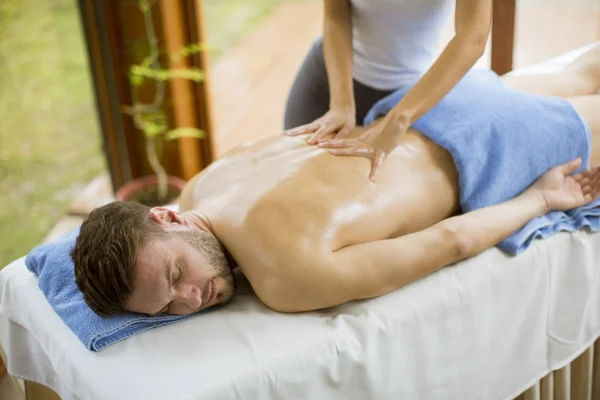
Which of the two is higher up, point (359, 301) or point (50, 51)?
point (50, 51)

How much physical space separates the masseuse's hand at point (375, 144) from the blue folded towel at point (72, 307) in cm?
53

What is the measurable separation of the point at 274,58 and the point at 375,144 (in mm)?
2377

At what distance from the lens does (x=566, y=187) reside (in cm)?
161

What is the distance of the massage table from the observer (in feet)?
4.05

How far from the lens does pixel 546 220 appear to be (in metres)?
1.55

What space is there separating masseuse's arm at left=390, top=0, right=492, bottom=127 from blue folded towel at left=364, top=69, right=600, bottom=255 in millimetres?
128

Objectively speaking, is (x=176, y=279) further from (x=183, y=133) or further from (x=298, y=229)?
(x=183, y=133)

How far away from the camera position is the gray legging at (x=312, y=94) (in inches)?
76.7

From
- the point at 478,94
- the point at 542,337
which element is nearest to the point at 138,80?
the point at 478,94

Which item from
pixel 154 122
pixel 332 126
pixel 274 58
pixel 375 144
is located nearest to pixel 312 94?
pixel 332 126

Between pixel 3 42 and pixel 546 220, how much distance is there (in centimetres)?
205

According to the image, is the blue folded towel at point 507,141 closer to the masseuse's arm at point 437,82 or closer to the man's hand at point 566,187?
the man's hand at point 566,187

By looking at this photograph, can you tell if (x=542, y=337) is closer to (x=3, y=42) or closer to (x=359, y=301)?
(x=359, y=301)

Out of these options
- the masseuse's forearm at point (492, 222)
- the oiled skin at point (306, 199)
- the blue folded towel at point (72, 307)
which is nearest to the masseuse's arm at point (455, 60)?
the oiled skin at point (306, 199)
